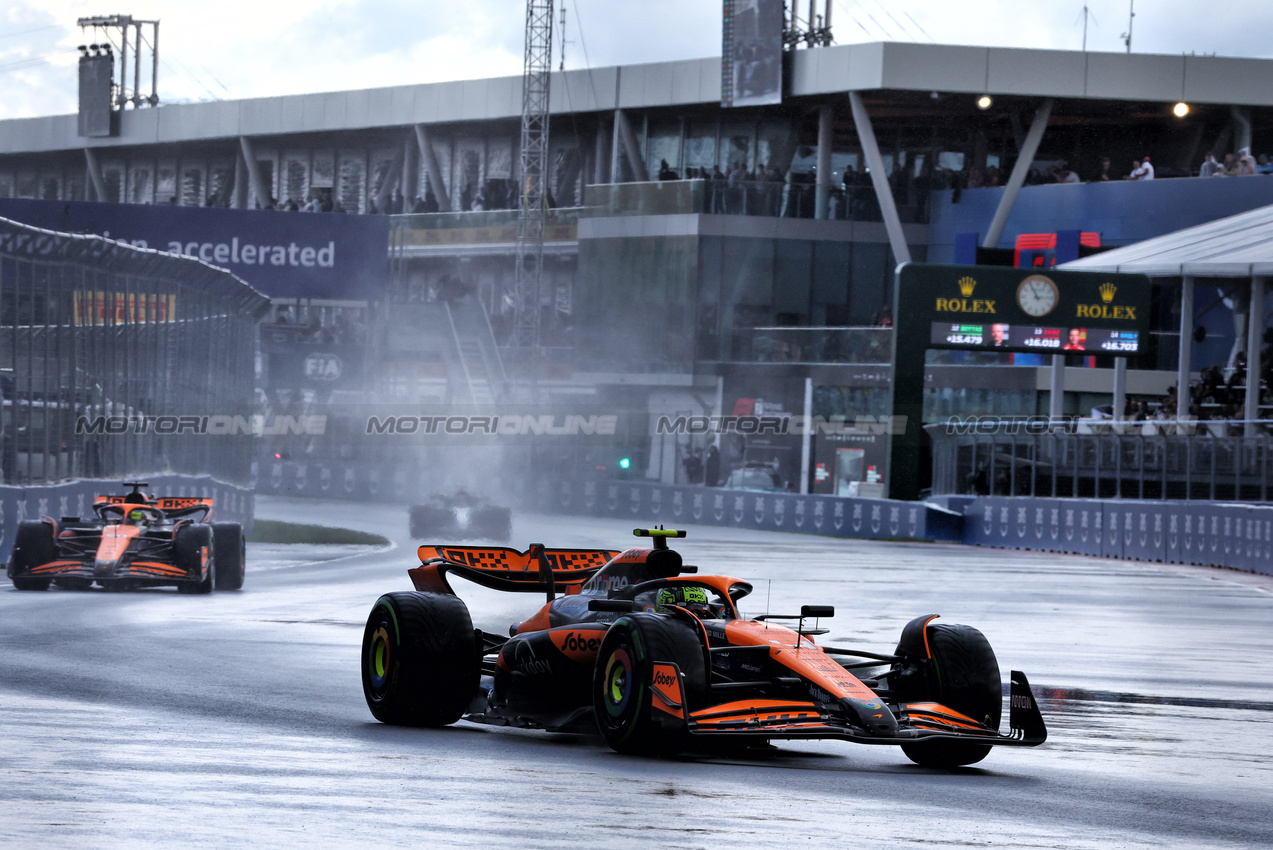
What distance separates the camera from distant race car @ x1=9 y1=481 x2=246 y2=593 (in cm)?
1777

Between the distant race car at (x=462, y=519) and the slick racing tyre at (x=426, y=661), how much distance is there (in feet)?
69.3

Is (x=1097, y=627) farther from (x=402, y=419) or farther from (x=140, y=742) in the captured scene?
(x=402, y=419)

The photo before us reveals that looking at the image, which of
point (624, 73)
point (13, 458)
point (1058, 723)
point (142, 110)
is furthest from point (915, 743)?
point (142, 110)

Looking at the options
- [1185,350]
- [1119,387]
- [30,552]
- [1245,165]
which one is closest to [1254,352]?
[1185,350]

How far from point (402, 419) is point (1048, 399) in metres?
18.5

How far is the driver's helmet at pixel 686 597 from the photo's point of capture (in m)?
8.64

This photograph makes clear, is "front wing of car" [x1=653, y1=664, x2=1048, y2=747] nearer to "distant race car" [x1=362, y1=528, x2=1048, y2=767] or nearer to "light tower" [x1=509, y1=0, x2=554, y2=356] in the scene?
"distant race car" [x1=362, y1=528, x2=1048, y2=767]

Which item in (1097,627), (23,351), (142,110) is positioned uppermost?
(142,110)

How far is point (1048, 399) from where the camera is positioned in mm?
46625

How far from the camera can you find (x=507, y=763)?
7621 mm

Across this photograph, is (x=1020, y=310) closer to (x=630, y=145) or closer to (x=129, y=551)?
(x=129, y=551)

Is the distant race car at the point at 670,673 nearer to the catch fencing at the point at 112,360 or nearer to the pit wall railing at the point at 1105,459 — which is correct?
the catch fencing at the point at 112,360

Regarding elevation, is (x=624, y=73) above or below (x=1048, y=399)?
above

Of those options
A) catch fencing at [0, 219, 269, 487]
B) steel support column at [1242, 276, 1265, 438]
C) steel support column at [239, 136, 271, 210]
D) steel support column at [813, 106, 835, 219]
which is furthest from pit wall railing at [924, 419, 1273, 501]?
steel support column at [239, 136, 271, 210]
